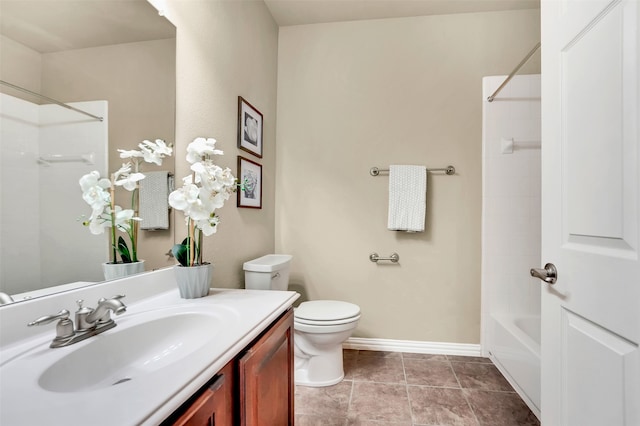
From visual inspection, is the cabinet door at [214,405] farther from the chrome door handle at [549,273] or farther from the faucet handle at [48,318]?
the chrome door handle at [549,273]

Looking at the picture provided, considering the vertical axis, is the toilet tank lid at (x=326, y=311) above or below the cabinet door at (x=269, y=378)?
below

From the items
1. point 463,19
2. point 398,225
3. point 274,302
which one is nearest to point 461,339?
point 398,225

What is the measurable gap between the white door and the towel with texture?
1.47m

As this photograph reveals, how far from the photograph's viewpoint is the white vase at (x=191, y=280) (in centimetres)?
111

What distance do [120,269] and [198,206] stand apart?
1.13ft

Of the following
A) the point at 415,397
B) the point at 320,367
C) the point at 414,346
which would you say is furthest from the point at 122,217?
the point at 414,346

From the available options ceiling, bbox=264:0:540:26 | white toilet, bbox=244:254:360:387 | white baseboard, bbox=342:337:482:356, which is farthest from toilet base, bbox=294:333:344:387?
ceiling, bbox=264:0:540:26

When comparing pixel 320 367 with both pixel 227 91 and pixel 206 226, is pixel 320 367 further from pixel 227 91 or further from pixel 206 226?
pixel 227 91

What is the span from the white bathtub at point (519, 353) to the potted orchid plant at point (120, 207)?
6.58ft

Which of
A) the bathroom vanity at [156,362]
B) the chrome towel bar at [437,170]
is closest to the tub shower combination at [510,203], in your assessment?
the chrome towel bar at [437,170]

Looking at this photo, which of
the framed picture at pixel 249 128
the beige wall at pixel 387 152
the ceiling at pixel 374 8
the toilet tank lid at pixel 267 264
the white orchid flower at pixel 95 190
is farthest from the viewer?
the beige wall at pixel 387 152

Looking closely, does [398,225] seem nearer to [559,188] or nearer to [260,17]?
[559,188]

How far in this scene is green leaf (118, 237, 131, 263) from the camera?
1043 mm

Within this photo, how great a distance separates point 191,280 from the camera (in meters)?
1.12
